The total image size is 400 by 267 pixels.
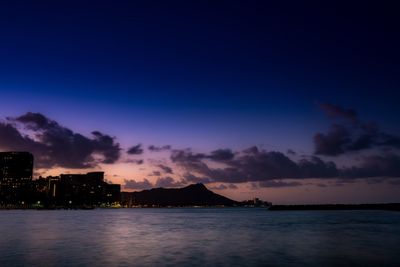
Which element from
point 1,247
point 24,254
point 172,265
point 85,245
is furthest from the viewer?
point 85,245

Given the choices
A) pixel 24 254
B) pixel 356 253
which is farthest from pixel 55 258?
pixel 356 253

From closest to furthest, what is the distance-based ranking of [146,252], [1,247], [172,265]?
1. [172,265]
2. [146,252]
3. [1,247]

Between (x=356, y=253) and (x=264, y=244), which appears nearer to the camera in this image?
(x=356, y=253)

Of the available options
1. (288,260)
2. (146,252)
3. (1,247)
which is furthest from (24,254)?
(288,260)

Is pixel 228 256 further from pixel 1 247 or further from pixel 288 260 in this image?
pixel 1 247

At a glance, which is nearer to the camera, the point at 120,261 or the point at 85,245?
the point at 120,261

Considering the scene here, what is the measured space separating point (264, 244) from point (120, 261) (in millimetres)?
22953

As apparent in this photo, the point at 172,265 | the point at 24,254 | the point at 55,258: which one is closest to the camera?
the point at 172,265

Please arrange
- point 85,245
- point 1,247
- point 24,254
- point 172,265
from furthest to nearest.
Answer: point 85,245 → point 1,247 → point 24,254 → point 172,265

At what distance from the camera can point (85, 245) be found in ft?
186

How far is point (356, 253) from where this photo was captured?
47375 mm

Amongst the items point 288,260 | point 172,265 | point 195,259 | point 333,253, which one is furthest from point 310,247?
point 172,265

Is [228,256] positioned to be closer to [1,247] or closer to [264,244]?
[264,244]

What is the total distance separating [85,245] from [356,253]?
109ft
